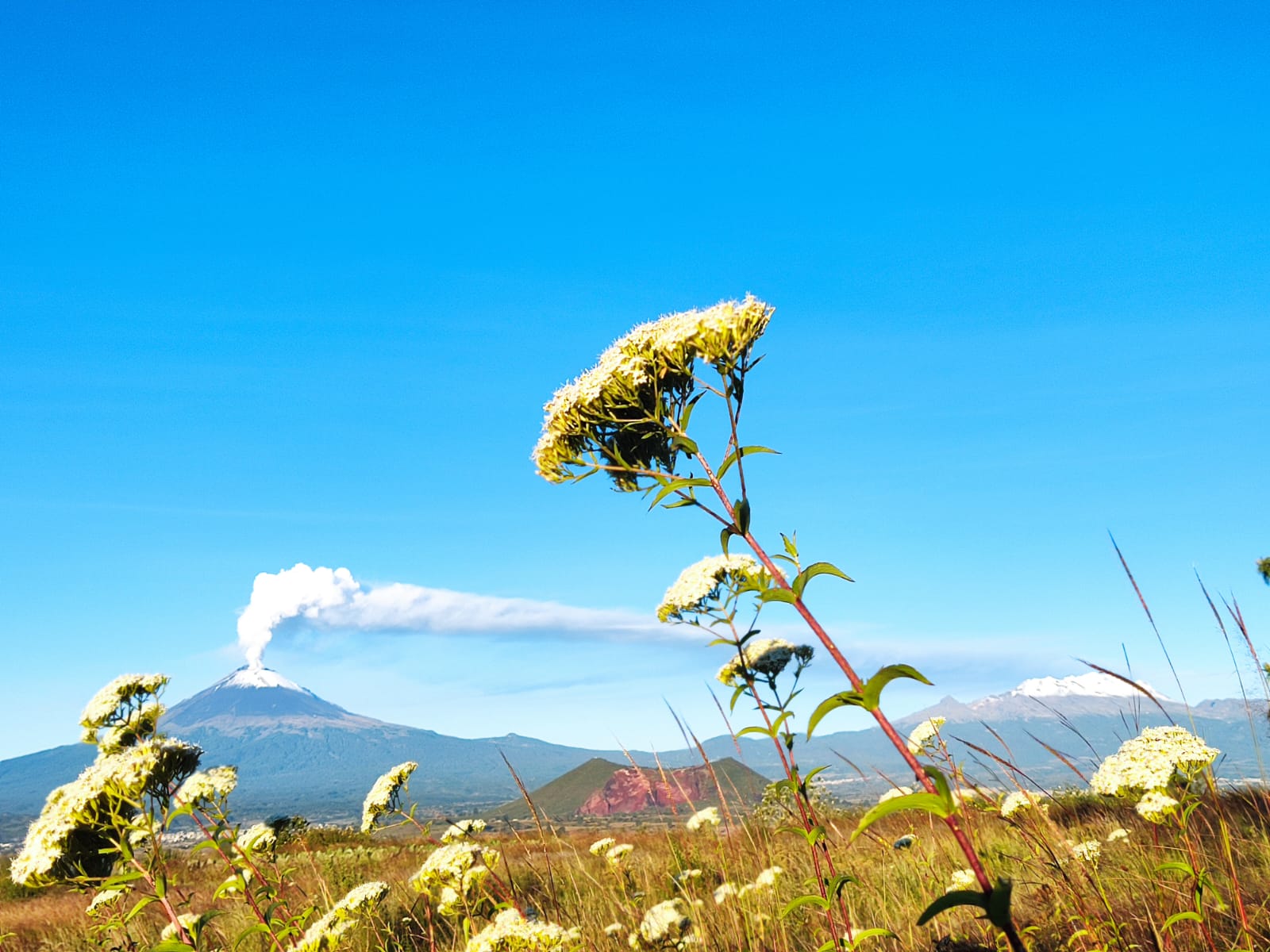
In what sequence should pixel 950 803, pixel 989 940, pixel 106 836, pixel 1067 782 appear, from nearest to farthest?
pixel 950 803 → pixel 989 940 → pixel 106 836 → pixel 1067 782

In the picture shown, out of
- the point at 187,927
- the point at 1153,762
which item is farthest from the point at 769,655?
the point at 187,927

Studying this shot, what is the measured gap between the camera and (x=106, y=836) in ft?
18.1

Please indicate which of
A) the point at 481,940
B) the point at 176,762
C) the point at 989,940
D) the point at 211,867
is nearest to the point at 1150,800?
the point at 989,940

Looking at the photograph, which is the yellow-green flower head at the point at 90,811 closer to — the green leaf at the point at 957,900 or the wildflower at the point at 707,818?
the wildflower at the point at 707,818

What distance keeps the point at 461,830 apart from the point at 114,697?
11.1 feet

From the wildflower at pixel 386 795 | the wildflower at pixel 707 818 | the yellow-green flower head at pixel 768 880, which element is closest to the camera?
the yellow-green flower head at pixel 768 880

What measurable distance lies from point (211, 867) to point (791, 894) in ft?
58.3

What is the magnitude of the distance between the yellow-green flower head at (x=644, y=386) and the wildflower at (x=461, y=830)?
4.14m

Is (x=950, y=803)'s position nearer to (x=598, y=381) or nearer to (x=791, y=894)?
(x=598, y=381)

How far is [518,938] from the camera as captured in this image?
159 inches

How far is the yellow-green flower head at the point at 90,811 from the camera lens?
5.36 m

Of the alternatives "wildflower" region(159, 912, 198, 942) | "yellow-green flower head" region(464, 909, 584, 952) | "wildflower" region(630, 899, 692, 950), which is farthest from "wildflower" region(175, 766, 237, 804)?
"wildflower" region(630, 899, 692, 950)

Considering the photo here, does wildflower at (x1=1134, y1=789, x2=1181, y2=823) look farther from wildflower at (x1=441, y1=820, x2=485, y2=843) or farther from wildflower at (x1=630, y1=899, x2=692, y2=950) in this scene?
wildflower at (x1=441, y1=820, x2=485, y2=843)

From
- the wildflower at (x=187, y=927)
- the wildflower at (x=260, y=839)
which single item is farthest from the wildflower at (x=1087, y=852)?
the wildflower at (x=260, y=839)
